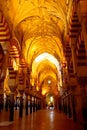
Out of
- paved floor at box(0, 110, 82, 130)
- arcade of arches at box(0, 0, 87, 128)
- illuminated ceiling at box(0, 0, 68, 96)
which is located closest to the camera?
paved floor at box(0, 110, 82, 130)

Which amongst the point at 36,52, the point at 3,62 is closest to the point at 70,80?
the point at 3,62

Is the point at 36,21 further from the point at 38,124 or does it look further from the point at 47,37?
the point at 38,124

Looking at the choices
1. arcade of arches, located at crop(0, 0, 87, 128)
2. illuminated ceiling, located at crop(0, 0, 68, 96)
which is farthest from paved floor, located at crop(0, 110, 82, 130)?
illuminated ceiling, located at crop(0, 0, 68, 96)

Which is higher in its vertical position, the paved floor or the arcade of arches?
the arcade of arches

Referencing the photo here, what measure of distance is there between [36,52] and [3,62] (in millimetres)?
10152

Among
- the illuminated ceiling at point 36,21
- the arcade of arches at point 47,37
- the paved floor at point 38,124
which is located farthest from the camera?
A: the illuminated ceiling at point 36,21

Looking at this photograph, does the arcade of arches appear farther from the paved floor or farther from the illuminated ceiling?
the paved floor

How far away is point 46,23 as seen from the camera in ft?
46.1

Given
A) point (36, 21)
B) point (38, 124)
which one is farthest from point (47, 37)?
point (38, 124)

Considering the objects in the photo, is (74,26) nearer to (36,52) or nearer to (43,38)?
(43,38)

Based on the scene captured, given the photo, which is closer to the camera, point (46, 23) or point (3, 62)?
point (3, 62)

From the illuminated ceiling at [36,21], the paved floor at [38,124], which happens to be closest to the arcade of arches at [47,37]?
the illuminated ceiling at [36,21]

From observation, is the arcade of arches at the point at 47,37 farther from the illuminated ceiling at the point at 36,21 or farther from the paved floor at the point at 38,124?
the paved floor at the point at 38,124

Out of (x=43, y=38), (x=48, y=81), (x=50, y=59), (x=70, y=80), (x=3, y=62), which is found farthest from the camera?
(x=48, y=81)
